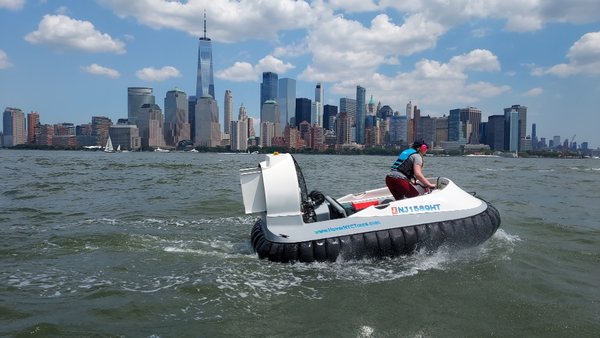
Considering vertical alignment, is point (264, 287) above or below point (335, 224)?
below

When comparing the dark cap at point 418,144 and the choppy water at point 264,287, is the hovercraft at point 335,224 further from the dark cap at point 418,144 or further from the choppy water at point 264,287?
the dark cap at point 418,144

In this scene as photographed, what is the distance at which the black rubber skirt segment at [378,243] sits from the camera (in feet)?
21.3

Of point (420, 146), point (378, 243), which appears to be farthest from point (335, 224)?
point (420, 146)

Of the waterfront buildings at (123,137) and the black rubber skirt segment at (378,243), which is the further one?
the waterfront buildings at (123,137)

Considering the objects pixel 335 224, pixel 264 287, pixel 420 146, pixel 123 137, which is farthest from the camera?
pixel 123 137

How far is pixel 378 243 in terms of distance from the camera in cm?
662

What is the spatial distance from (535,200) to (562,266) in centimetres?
1038

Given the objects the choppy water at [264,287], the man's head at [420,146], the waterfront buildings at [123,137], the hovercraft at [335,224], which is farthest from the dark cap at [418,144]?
the waterfront buildings at [123,137]

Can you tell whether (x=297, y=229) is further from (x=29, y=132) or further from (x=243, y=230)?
(x=29, y=132)

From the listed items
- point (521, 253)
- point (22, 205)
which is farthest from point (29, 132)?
point (521, 253)

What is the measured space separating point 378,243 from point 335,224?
665 millimetres

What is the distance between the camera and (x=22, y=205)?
12547 mm

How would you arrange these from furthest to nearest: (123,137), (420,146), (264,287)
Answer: (123,137) → (420,146) → (264,287)

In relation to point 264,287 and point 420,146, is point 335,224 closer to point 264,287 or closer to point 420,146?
point 264,287
